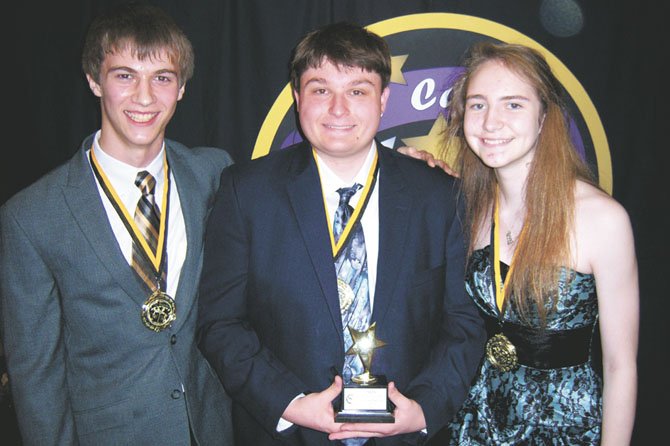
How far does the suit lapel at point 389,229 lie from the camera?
5.46 ft

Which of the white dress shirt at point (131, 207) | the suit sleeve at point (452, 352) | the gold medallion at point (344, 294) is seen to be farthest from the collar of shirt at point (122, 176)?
the suit sleeve at point (452, 352)

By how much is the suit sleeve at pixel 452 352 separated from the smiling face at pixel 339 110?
0.52m

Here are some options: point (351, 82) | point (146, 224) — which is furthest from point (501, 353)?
point (146, 224)

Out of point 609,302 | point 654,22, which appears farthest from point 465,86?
point 654,22

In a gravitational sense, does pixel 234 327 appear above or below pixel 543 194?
below

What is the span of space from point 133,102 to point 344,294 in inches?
42.5

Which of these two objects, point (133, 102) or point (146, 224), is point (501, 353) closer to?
point (146, 224)

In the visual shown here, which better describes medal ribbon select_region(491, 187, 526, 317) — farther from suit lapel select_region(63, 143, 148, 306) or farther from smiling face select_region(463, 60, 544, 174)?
suit lapel select_region(63, 143, 148, 306)

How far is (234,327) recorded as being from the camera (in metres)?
1.71

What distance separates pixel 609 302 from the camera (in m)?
1.80

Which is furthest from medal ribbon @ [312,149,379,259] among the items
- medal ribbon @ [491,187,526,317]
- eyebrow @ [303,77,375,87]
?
medal ribbon @ [491,187,526,317]

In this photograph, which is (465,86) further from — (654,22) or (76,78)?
(76,78)

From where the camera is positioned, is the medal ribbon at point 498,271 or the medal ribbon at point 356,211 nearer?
the medal ribbon at point 356,211

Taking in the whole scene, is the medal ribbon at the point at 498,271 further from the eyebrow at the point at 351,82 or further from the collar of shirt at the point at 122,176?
the collar of shirt at the point at 122,176
